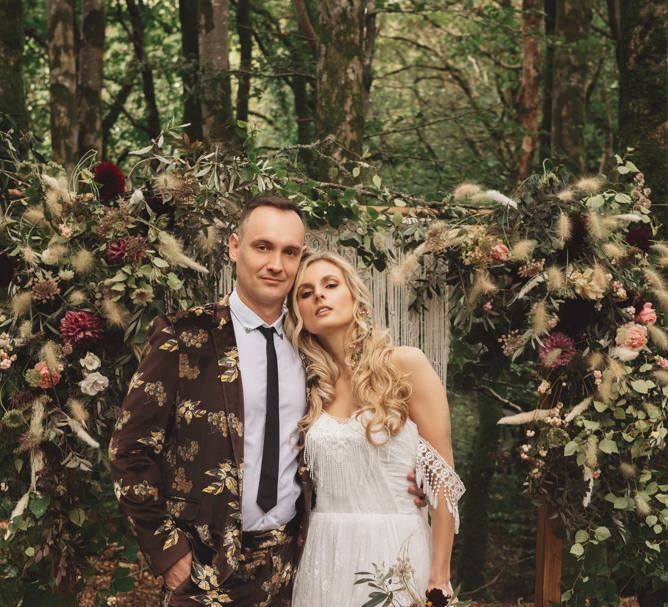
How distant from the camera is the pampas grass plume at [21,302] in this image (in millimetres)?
3547

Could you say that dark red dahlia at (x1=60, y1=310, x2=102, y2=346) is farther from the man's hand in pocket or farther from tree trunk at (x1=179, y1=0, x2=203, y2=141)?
tree trunk at (x1=179, y1=0, x2=203, y2=141)

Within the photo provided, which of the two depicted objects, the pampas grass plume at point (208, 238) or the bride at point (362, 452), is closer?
the bride at point (362, 452)

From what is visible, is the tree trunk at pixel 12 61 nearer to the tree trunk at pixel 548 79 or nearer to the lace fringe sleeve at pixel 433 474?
the lace fringe sleeve at pixel 433 474

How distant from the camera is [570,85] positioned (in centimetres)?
769

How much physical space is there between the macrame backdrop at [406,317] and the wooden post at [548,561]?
81 cm

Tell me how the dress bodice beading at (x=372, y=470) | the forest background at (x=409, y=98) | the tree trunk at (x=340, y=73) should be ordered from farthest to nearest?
the tree trunk at (x=340, y=73), the forest background at (x=409, y=98), the dress bodice beading at (x=372, y=470)

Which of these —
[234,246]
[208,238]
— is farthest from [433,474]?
[208,238]

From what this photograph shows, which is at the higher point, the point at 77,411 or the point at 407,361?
the point at 407,361

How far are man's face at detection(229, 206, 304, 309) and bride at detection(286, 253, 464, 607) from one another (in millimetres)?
169

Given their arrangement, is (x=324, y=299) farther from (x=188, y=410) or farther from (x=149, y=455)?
(x=149, y=455)

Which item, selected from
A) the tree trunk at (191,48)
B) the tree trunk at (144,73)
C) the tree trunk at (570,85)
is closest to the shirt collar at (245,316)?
the tree trunk at (570,85)

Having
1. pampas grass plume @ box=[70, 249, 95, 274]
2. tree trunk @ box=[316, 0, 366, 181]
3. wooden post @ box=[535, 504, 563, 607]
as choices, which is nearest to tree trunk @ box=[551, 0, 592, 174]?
tree trunk @ box=[316, 0, 366, 181]

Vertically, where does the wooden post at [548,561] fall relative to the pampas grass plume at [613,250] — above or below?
below

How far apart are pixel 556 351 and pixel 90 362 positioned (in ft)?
5.91
